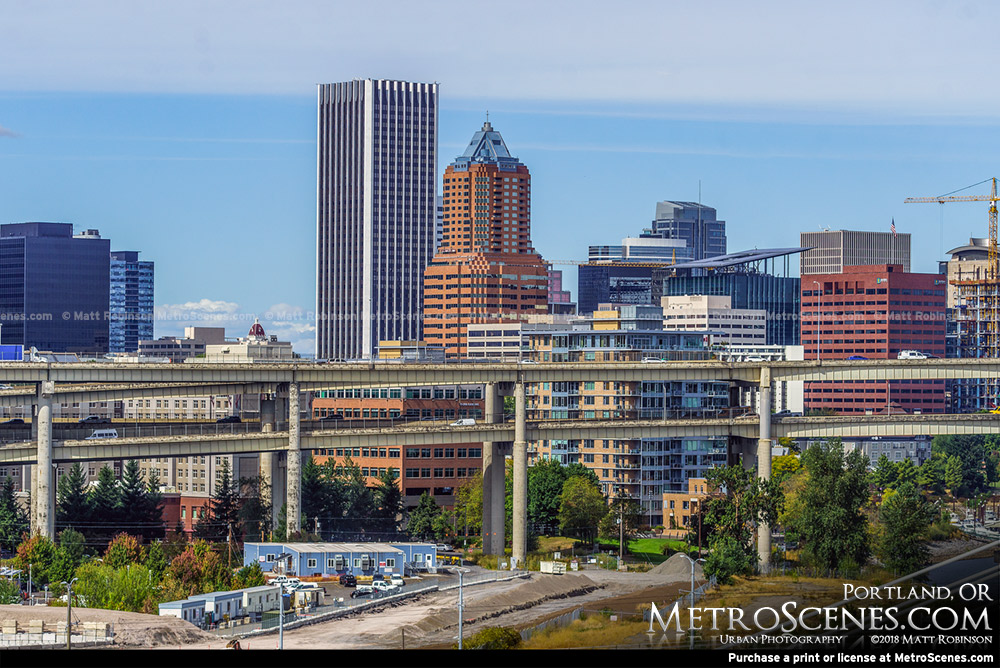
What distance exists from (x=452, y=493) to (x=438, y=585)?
76.3 m

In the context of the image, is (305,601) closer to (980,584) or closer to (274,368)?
(274,368)

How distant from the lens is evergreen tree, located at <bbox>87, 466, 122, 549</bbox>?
14500 centimetres

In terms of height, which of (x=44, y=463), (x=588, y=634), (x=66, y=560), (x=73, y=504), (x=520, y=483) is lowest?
(x=73, y=504)

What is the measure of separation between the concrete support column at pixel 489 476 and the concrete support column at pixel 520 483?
3634 millimetres

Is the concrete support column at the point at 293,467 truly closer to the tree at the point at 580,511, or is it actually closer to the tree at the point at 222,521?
the tree at the point at 222,521

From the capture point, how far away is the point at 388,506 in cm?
Result: 16712

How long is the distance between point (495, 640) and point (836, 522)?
1672 inches

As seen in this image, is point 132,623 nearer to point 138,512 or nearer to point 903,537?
point 903,537

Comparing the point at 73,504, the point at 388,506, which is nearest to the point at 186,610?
the point at 73,504

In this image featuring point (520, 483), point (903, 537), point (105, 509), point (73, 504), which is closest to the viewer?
point (903, 537)

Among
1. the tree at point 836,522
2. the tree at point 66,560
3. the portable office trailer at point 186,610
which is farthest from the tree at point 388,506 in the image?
the portable office trailer at point 186,610

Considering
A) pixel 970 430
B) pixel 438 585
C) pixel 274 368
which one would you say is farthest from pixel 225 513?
pixel 970 430

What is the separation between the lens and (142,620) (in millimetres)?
89312

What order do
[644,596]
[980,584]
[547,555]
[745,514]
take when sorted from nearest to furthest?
[980,584] → [644,596] → [745,514] → [547,555]
